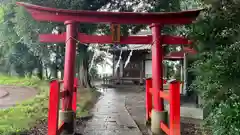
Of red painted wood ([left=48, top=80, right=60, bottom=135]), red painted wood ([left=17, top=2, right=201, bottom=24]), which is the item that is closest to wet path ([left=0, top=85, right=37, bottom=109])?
red painted wood ([left=17, top=2, right=201, bottom=24])

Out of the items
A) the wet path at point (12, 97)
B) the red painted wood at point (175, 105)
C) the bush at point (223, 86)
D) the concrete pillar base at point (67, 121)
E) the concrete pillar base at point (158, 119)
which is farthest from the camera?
the wet path at point (12, 97)

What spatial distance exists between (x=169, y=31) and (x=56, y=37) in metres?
6.98

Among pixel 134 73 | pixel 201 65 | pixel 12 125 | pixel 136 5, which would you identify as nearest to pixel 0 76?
pixel 134 73

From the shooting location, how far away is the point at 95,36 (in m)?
5.67

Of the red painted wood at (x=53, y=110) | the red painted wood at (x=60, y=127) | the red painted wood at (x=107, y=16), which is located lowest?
the red painted wood at (x=60, y=127)

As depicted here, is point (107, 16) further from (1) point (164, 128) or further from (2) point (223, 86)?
(2) point (223, 86)

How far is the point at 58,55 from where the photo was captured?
48.6 feet

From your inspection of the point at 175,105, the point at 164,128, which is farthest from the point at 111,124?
the point at 175,105

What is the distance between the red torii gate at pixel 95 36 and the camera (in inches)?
215

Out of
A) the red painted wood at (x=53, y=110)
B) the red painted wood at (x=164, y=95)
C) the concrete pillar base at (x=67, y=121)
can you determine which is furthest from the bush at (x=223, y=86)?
the concrete pillar base at (x=67, y=121)

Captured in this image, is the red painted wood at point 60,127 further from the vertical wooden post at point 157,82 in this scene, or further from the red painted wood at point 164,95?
the red painted wood at point 164,95

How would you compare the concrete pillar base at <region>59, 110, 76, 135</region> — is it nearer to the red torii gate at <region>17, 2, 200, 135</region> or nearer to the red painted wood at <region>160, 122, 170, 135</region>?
the red torii gate at <region>17, 2, 200, 135</region>

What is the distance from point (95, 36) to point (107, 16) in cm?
57

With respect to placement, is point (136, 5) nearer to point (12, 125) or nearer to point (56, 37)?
point (56, 37)
